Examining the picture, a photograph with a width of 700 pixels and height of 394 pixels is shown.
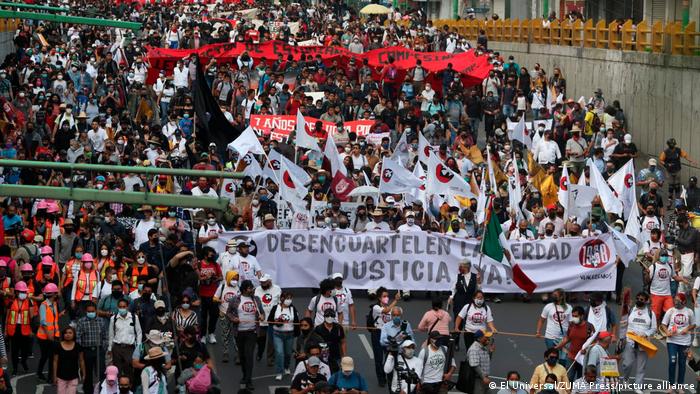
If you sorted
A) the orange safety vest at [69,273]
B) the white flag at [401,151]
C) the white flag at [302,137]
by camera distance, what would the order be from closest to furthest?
the orange safety vest at [69,273], the white flag at [302,137], the white flag at [401,151]

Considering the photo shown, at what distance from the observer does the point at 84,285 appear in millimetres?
21984

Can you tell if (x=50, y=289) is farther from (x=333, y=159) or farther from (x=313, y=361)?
(x=333, y=159)

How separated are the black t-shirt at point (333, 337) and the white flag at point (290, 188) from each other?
544 cm

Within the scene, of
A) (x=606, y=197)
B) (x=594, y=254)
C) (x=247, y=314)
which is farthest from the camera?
(x=606, y=197)

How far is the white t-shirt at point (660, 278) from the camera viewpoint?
23.2 meters

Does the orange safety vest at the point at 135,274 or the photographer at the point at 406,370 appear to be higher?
the orange safety vest at the point at 135,274

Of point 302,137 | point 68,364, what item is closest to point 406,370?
point 68,364

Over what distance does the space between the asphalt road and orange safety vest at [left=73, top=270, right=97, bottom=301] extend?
1098 millimetres

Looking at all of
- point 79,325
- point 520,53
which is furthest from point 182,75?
point 79,325

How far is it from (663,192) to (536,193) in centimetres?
687

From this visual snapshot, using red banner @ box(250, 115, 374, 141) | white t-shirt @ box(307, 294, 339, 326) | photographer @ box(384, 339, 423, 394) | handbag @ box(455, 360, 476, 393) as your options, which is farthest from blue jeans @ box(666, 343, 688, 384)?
red banner @ box(250, 115, 374, 141)

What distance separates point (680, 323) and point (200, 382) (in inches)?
237

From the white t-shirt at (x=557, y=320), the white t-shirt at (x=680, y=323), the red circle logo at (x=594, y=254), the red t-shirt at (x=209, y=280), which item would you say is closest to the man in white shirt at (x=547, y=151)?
the red circle logo at (x=594, y=254)

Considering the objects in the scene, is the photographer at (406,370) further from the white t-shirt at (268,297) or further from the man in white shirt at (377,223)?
the man in white shirt at (377,223)
